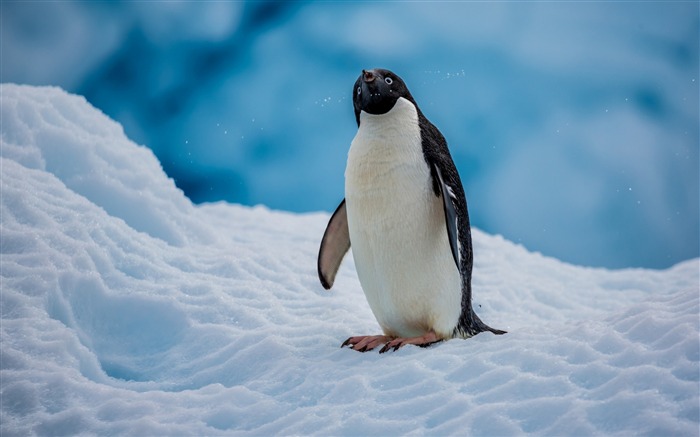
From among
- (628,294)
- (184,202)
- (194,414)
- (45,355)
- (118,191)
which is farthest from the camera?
(628,294)

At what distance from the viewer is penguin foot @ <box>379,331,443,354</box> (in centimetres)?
270

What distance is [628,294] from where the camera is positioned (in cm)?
571

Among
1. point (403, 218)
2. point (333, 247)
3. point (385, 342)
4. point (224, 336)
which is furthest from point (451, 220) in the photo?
point (224, 336)

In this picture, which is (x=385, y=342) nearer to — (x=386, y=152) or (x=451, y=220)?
(x=451, y=220)

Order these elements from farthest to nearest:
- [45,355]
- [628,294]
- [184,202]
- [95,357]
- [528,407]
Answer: [628,294] < [184,202] < [95,357] < [45,355] < [528,407]

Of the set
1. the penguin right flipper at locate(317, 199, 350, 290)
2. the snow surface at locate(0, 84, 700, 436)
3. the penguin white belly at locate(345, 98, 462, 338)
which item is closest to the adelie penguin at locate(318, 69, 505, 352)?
the penguin white belly at locate(345, 98, 462, 338)

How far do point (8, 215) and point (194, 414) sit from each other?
177cm

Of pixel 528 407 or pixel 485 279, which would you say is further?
pixel 485 279

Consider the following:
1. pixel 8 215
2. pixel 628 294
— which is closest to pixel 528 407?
pixel 8 215

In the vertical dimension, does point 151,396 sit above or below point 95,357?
below

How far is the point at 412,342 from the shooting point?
8.88 feet

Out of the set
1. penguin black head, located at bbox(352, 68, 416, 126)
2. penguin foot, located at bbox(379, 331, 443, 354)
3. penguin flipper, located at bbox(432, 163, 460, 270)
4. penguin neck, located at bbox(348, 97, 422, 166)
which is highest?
penguin black head, located at bbox(352, 68, 416, 126)

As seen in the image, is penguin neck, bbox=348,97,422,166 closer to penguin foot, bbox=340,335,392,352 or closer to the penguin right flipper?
the penguin right flipper

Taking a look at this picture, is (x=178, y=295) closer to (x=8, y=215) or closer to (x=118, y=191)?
(x=8, y=215)
